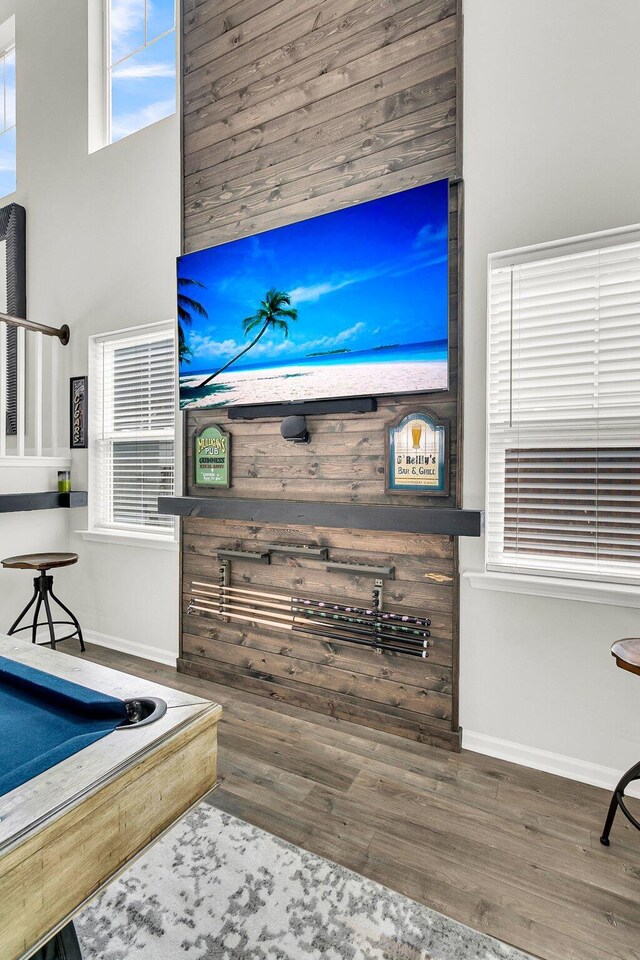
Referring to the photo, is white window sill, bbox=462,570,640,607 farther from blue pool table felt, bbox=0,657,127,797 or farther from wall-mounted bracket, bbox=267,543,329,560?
blue pool table felt, bbox=0,657,127,797

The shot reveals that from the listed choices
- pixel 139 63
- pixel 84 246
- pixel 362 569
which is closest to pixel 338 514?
pixel 362 569

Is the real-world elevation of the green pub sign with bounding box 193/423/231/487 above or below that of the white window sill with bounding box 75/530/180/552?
above

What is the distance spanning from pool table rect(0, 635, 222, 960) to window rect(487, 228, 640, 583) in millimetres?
1661

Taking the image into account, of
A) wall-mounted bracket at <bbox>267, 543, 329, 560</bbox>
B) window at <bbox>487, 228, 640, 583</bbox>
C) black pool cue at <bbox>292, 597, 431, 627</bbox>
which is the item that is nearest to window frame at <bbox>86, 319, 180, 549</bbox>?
wall-mounted bracket at <bbox>267, 543, 329, 560</bbox>

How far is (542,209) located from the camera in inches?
86.3

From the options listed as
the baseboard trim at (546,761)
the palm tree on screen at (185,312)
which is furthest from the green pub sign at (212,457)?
the baseboard trim at (546,761)

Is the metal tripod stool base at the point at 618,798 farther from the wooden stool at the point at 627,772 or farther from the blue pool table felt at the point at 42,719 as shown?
the blue pool table felt at the point at 42,719

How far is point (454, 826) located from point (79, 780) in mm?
1560

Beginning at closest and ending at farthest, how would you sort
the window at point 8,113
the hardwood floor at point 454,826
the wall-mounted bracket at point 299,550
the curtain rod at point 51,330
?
the hardwood floor at point 454,826
the wall-mounted bracket at point 299,550
the curtain rod at point 51,330
the window at point 8,113

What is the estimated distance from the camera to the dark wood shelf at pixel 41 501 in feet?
11.5

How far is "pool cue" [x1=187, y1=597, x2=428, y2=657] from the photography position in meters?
2.46

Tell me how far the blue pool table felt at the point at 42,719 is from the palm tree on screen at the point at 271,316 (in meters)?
2.03

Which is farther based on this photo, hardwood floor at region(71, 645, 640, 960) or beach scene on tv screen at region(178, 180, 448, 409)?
beach scene on tv screen at region(178, 180, 448, 409)

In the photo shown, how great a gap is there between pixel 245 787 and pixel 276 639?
91 cm
